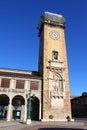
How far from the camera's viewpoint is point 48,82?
1610 inches

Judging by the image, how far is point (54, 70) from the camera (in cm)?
4269

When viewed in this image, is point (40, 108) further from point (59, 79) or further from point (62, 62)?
point (62, 62)

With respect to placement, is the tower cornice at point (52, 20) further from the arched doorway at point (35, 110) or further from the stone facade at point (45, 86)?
the arched doorway at point (35, 110)

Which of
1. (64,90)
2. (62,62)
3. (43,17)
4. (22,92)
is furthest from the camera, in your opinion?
(43,17)

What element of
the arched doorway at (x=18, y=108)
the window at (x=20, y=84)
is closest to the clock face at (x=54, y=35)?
the window at (x=20, y=84)

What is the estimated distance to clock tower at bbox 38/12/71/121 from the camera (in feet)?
127

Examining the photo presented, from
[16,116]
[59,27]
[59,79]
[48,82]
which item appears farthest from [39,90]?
[59,27]

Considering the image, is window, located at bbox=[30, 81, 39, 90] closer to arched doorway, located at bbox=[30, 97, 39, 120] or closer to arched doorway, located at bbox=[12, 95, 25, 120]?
arched doorway, located at bbox=[30, 97, 39, 120]

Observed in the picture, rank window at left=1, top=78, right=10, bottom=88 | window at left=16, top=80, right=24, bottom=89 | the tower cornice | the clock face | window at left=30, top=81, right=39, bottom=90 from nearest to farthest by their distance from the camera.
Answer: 1. window at left=1, top=78, right=10, bottom=88
2. window at left=16, top=80, right=24, bottom=89
3. window at left=30, top=81, right=39, bottom=90
4. the clock face
5. the tower cornice

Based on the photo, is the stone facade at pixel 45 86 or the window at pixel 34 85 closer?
the stone facade at pixel 45 86

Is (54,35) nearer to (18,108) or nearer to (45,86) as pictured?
(45,86)

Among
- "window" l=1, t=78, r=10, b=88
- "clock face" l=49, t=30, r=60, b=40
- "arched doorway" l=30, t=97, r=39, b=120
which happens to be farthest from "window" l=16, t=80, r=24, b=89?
"clock face" l=49, t=30, r=60, b=40

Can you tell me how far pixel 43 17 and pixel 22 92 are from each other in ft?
73.1

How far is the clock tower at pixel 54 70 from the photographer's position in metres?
38.8
